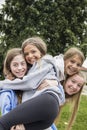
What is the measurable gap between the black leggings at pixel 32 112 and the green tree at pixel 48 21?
3184cm

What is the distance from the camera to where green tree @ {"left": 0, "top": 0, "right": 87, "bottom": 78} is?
1419 inches

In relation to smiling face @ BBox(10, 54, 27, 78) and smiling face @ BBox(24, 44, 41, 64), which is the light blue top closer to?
smiling face @ BBox(10, 54, 27, 78)

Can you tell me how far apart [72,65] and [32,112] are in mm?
842

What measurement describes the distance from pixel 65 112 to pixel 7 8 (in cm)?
2414

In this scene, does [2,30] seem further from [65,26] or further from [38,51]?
[38,51]

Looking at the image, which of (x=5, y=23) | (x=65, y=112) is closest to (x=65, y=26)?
(x=5, y=23)

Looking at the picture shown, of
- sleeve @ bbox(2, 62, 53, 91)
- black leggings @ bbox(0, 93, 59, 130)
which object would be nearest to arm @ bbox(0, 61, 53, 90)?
sleeve @ bbox(2, 62, 53, 91)

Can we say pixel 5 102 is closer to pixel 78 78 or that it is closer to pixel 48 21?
pixel 78 78

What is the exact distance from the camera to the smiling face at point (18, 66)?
4.25m

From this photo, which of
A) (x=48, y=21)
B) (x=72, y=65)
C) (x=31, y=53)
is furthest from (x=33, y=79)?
(x=48, y=21)

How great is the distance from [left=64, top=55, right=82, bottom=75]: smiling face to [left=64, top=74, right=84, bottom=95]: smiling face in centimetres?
6

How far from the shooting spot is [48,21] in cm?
3675

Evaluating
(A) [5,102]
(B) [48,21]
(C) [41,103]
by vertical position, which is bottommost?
(B) [48,21]

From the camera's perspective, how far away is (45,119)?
388 centimetres
